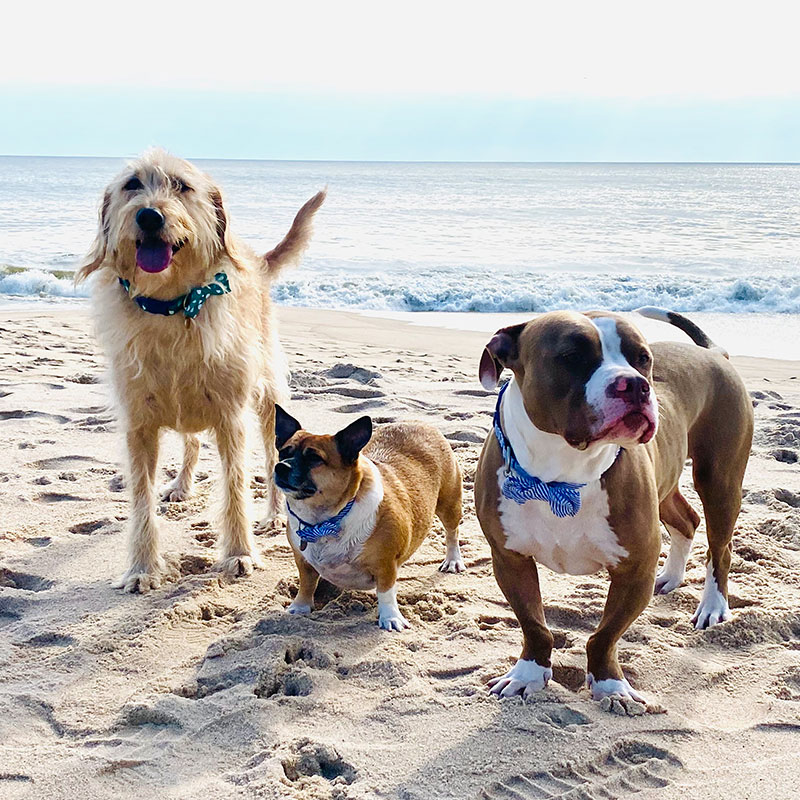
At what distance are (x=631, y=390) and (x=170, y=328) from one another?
2325mm

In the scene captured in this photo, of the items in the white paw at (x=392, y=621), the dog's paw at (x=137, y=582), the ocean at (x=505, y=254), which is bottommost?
the ocean at (x=505, y=254)

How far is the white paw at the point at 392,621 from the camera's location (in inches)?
144

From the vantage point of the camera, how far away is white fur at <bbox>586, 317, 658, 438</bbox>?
260cm

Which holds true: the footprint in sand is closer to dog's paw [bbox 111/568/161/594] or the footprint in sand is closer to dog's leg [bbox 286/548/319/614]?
dog's leg [bbox 286/548/319/614]

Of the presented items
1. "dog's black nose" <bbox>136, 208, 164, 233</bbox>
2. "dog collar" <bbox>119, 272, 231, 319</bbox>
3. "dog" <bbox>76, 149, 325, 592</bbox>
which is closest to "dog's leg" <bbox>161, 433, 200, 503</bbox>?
"dog" <bbox>76, 149, 325, 592</bbox>

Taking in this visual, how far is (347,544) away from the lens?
3.67 meters

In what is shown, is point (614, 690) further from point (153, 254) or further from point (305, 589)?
point (153, 254)

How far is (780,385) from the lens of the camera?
7.91 metres

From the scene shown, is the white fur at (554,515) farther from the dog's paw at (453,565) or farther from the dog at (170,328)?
the dog at (170,328)

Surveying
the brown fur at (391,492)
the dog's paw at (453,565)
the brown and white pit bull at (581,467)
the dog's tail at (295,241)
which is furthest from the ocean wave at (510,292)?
the brown and white pit bull at (581,467)

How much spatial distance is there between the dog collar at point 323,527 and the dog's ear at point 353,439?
198 millimetres

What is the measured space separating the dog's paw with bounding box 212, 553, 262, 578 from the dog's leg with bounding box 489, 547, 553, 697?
60.7 inches

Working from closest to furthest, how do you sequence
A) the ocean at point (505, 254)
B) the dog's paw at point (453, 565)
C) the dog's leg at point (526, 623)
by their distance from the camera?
1. the dog's leg at point (526, 623)
2. the dog's paw at point (453, 565)
3. the ocean at point (505, 254)

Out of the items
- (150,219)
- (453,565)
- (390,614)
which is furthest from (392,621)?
(150,219)
